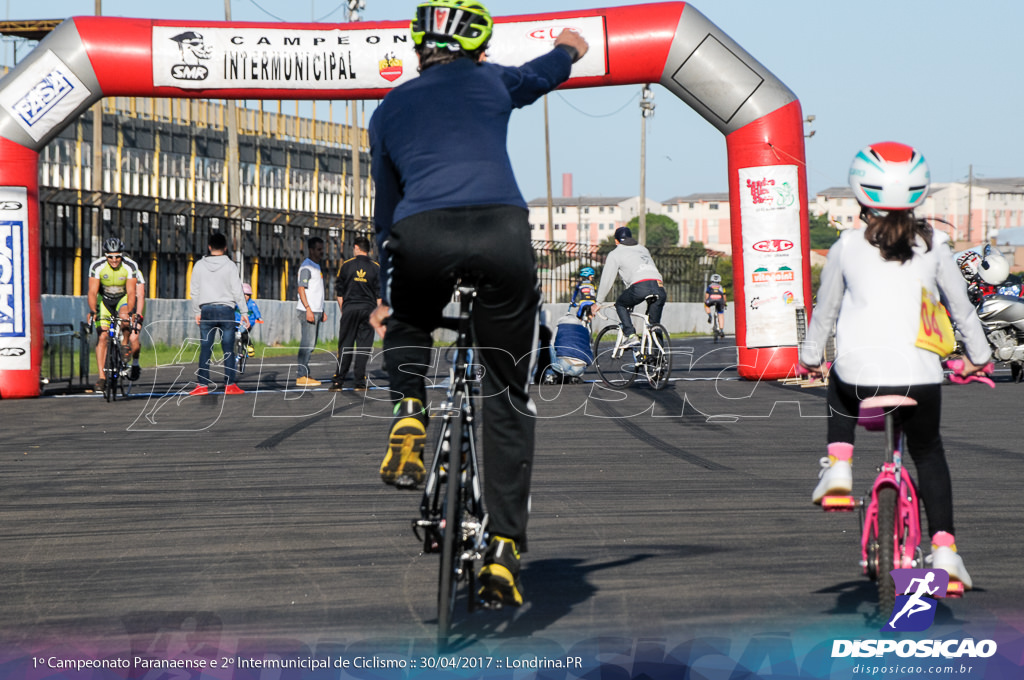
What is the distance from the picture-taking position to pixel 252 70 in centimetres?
1602

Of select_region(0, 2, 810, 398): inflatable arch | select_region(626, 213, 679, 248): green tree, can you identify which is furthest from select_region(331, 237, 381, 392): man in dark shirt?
select_region(626, 213, 679, 248): green tree

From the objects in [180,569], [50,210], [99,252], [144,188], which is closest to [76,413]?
[180,569]

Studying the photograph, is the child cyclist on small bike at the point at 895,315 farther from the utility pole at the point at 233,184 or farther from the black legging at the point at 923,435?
the utility pole at the point at 233,184

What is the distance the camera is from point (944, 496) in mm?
4719

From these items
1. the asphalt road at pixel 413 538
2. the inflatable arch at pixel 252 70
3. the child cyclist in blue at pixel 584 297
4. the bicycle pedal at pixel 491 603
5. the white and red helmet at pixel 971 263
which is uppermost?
the inflatable arch at pixel 252 70

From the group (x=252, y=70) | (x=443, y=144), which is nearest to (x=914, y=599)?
(x=443, y=144)

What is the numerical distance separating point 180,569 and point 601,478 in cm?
339

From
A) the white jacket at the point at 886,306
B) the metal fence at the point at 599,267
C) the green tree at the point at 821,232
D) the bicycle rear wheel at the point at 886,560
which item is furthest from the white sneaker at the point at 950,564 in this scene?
the green tree at the point at 821,232

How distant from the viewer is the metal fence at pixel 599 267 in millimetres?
37075

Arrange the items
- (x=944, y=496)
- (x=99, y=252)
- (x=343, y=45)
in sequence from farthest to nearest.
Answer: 1. (x=99, y=252)
2. (x=343, y=45)
3. (x=944, y=496)

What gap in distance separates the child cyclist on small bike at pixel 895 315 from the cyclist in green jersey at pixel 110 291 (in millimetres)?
11948

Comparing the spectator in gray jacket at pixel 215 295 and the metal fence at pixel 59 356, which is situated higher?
the spectator in gray jacket at pixel 215 295

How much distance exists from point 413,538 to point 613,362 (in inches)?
414

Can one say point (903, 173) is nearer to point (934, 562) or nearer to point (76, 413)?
point (934, 562)
